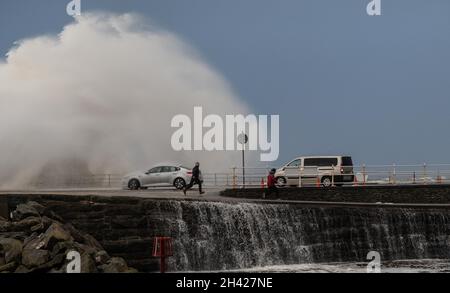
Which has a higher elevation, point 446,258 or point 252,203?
point 252,203

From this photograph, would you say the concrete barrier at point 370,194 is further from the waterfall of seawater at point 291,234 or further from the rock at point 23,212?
the rock at point 23,212

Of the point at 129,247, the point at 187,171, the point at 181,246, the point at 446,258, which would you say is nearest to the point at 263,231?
the point at 181,246

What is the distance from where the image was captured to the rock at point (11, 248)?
2242cm

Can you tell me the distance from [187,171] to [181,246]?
1413cm

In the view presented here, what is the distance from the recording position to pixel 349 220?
99.0ft

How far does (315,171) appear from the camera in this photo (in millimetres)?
41594

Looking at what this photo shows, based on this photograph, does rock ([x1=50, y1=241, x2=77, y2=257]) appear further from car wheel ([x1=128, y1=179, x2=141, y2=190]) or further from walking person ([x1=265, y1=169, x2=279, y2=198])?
car wheel ([x1=128, y1=179, x2=141, y2=190])

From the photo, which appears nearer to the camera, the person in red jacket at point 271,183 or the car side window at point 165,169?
the person in red jacket at point 271,183

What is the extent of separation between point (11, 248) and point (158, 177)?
19.9 m

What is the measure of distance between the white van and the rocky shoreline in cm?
1856

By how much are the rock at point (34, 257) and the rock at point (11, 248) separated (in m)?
0.23

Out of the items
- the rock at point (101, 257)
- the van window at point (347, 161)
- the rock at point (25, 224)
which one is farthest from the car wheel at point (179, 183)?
the rock at point (101, 257)

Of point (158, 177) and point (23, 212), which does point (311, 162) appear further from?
point (23, 212)
